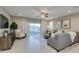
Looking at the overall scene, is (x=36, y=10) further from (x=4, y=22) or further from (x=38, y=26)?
(x=4, y=22)

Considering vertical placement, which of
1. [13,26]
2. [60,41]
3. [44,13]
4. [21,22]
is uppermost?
[44,13]

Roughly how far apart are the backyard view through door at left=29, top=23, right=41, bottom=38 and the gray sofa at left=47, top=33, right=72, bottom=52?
1.36 feet

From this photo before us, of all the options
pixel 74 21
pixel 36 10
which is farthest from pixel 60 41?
pixel 36 10

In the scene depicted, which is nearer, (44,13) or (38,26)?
(44,13)

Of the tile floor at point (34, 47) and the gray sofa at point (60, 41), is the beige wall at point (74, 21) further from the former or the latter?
the tile floor at point (34, 47)

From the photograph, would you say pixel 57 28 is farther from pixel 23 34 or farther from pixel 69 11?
pixel 23 34

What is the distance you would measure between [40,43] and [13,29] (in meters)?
0.96

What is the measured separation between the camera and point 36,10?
232cm

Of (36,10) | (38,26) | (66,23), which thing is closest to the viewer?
(36,10)

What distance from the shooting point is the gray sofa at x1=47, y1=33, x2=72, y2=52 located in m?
2.42

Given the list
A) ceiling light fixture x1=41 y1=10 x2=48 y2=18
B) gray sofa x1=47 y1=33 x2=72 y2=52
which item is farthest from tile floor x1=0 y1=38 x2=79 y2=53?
ceiling light fixture x1=41 y1=10 x2=48 y2=18

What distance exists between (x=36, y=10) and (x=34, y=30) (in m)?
0.63

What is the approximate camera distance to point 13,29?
2521 mm

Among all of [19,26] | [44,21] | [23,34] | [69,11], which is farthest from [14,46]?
[69,11]
